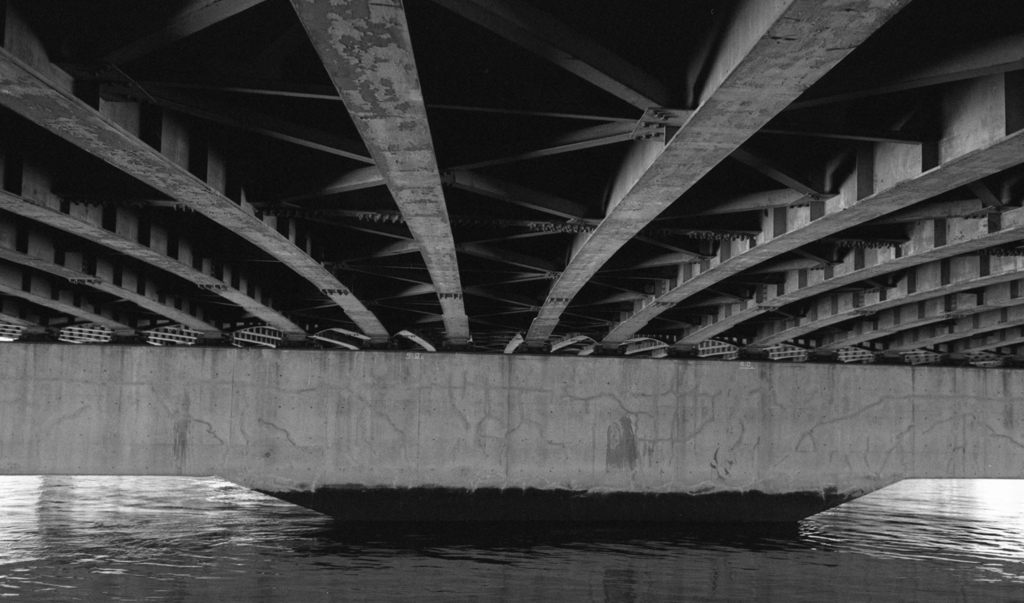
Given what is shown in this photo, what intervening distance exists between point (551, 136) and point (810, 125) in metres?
2.71

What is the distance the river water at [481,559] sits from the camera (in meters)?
20.2

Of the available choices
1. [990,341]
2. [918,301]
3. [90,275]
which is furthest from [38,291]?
[990,341]

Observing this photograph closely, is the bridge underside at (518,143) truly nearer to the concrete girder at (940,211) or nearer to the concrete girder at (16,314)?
the concrete girder at (940,211)

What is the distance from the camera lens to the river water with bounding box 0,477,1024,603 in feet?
66.2

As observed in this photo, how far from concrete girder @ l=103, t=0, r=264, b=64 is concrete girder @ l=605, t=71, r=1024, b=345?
6.30 metres

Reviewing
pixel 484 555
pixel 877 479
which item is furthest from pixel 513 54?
pixel 877 479

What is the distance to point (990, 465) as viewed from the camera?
96.4ft

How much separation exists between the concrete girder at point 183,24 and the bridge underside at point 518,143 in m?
0.02

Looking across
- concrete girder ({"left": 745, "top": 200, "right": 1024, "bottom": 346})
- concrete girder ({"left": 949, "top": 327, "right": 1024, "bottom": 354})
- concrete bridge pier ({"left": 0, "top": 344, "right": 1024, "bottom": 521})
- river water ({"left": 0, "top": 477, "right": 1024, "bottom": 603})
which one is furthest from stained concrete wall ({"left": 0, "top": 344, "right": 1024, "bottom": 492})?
concrete girder ({"left": 745, "top": 200, "right": 1024, "bottom": 346})

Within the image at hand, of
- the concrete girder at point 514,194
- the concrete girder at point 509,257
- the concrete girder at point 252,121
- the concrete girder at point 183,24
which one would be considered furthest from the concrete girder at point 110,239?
the concrete girder at point 514,194

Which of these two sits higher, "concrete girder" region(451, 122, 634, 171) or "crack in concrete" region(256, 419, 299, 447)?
"concrete girder" region(451, 122, 634, 171)

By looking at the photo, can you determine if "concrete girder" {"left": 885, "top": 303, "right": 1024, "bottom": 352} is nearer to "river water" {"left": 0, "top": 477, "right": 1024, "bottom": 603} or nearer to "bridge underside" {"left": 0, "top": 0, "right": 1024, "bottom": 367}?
"bridge underside" {"left": 0, "top": 0, "right": 1024, "bottom": 367}

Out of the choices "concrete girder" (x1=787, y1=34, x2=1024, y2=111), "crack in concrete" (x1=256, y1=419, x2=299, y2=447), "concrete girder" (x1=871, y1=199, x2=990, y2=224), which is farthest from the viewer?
"crack in concrete" (x1=256, y1=419, x2=299, y2=447)

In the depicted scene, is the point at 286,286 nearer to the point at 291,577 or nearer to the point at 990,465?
the point at 291,577
